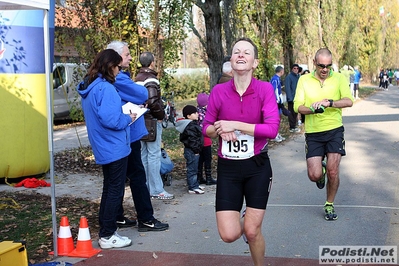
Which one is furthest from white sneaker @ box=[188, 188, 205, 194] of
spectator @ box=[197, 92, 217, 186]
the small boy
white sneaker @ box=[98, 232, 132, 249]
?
white sneaker @ box=[98, 232, 132, 249]

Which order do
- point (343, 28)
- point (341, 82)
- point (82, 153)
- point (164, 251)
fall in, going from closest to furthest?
point (164, 251)
point (341, 82)
point (82, 153)
point (343, 28)

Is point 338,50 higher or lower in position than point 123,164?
higher

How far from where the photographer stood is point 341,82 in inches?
289

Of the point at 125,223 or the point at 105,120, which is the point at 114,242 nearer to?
the point at 125,223

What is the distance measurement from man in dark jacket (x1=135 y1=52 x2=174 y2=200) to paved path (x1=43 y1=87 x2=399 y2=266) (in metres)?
0.34

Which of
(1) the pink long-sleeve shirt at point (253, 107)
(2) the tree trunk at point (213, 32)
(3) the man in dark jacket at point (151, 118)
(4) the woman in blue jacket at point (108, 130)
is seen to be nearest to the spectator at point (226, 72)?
(3) the man in dark jacket at point (151, 118)

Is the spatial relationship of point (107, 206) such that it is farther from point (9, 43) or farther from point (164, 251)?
point (9, 43)

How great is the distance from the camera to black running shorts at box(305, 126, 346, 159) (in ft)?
23.8

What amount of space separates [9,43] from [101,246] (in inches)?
189

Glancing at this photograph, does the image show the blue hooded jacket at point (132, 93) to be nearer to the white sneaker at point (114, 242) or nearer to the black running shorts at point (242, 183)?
the white sneaker at point (114, 242)

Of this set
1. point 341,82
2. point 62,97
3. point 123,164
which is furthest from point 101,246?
point 62,97

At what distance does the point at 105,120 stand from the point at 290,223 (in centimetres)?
265

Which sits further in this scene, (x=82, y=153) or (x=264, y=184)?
(x=82, y=153)

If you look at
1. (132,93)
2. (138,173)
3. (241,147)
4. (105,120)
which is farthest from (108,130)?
(241,147)
